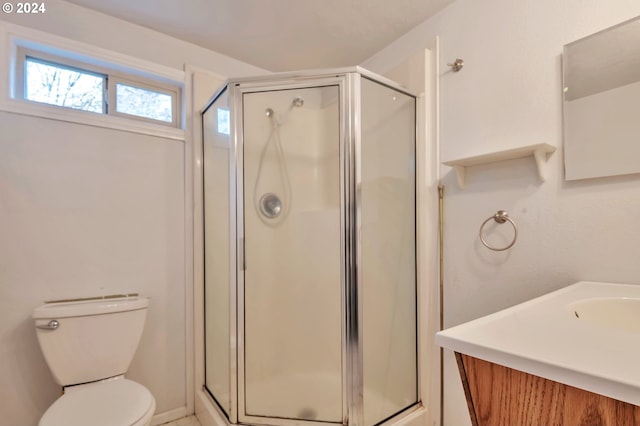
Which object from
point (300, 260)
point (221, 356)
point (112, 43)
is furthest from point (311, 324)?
point (112, 43)

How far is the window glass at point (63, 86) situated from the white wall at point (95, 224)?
14cm

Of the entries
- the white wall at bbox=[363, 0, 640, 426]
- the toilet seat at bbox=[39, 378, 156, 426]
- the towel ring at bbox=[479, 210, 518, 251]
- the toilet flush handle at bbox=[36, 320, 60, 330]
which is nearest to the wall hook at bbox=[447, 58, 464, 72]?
the white wall at bbox=[363, 0, 640, 426]

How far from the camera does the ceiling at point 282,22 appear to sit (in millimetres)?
1602

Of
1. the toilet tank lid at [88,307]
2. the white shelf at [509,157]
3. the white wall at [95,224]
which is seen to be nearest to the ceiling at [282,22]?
the white wall at [95,224]

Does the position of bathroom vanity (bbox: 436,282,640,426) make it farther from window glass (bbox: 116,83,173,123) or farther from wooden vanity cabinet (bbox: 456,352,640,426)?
window glass (bbox: 116,83,173,123)

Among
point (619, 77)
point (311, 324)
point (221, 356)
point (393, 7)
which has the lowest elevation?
point (221, 356)

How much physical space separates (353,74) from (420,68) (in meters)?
0.47

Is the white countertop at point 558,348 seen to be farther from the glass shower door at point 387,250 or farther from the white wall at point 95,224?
the white wall at point 95,224

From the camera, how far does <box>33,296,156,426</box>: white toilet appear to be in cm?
119

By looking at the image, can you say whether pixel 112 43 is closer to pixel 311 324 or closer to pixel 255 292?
pixel 255 292

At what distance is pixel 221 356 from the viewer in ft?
5.66

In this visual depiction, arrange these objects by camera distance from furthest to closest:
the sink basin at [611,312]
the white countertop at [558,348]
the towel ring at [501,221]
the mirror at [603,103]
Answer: the towel ring at [501,221] < the mirror at [603,103] < the sink basin at [611,312] < the white countertop at [558,348]

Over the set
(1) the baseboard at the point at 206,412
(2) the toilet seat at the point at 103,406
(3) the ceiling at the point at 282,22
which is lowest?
(1) the baseboard at the point at 206,412

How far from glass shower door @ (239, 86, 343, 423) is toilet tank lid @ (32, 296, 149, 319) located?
544mm
